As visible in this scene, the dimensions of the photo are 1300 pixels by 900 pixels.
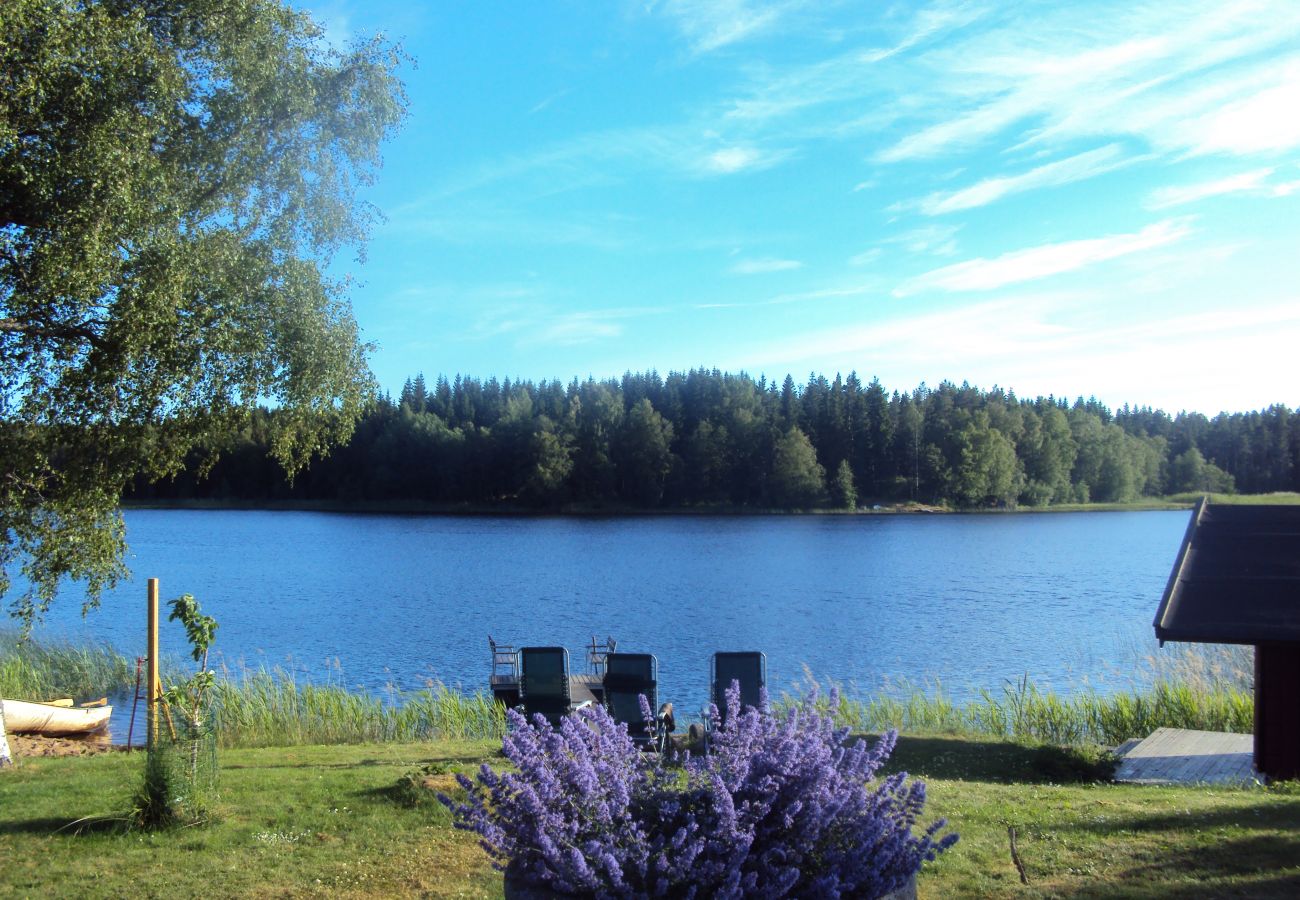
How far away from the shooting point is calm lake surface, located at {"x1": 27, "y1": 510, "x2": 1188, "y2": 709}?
18.2 metres

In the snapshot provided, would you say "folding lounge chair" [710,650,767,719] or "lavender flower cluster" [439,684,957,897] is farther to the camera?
"folding lounge chair" [710,650,767,719]

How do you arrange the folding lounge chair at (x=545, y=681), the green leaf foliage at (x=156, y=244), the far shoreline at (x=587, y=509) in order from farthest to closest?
the far shoreline at (x=587, y=509) < the folding lounge chair at (x=545, y=681) < the green leaf foliage at (x=156, y=244)

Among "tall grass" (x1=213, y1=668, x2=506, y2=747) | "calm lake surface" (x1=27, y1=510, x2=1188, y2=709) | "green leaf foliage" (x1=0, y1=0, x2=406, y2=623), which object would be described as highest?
"green leaf foliage" (x1=0, y1=0, x2=406, y2=623)

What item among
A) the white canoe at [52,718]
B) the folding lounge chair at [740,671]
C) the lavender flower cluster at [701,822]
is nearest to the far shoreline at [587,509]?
the white canoe at [52,718]

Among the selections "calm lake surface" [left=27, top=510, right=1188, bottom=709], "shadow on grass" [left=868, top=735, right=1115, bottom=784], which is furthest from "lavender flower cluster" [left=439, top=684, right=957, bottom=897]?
"calm lake surface" [left=27, top=510, right=1188, bottom=709]

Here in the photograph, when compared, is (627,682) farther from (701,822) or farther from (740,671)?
(701,822)

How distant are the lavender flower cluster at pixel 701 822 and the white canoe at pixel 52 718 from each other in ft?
32.7

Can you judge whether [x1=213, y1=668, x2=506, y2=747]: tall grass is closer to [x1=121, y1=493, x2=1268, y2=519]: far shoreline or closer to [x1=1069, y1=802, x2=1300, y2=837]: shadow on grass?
[x1=1069, y1=802, x2=1300, y2=837]: shadow on grass

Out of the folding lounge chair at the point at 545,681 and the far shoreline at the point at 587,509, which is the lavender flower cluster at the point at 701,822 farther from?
the far shoreline at the point at 587,509

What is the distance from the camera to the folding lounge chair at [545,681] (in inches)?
403

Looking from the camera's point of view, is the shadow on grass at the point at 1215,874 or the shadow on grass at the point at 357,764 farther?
the shadow on grass at the point at 357,764

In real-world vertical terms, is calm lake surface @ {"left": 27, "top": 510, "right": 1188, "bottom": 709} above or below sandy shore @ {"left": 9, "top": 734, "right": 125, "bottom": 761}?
below

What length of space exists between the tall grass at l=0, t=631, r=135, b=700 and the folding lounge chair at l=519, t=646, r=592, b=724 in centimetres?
813

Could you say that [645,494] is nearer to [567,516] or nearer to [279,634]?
[567,516]
